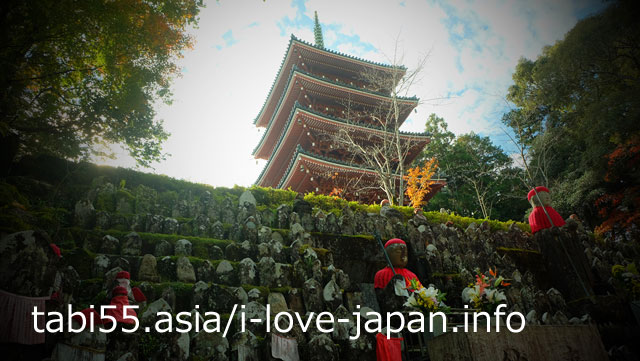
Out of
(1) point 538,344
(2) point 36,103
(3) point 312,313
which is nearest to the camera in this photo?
(1) point 538,344

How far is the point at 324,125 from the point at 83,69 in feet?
28.6

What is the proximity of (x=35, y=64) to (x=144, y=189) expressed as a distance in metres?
3.07

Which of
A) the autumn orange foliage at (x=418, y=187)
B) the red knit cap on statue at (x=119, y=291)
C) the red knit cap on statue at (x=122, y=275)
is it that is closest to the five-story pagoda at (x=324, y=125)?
the autumn orange foliage at (x=418, y=187)

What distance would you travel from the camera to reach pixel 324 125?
13773 millimetres

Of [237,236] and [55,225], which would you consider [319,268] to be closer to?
[237,236]

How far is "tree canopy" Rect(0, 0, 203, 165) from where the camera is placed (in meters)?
4.86

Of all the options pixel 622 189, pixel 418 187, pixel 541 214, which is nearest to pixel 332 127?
pixel 418 187

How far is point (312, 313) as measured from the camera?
3705 millimetres

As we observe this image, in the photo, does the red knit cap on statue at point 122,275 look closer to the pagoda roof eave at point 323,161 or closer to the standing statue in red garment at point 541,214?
the standing statue in red garment at point 541,214

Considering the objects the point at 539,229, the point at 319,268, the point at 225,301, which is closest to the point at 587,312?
the point at 539,229

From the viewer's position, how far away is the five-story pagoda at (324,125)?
42.5ft

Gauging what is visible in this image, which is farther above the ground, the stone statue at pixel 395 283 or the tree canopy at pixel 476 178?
the tree canopy at pixel 476 178

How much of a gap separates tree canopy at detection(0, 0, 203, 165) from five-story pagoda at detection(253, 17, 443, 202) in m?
5.27

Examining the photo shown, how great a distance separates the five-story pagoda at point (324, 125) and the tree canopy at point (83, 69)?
5.27m
